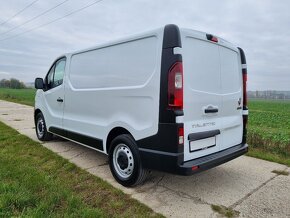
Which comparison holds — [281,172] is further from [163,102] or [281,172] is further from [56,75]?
[56,75]

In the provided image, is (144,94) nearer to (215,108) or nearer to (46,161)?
(215,108)

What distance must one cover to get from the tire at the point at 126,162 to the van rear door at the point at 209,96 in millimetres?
740

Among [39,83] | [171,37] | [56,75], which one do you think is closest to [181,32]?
[171,37]

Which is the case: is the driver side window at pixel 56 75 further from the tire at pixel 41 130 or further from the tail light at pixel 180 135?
the tail light at pixel 180 135

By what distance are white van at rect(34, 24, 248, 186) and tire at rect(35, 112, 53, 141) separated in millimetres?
2098

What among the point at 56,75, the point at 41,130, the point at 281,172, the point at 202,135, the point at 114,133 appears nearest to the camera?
the point at 202,135

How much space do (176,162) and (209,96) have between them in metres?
1.00

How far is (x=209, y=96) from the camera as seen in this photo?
11.0ft

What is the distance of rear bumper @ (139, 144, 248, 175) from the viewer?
2.95 metres

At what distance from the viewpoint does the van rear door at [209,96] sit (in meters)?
3.09

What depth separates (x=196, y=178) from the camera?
161 inches

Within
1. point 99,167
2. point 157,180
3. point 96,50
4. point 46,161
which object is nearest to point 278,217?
point 157,180

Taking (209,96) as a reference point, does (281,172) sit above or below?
below

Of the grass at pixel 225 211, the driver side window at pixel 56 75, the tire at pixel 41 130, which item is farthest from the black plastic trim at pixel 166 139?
the tire at pixel 41 130
